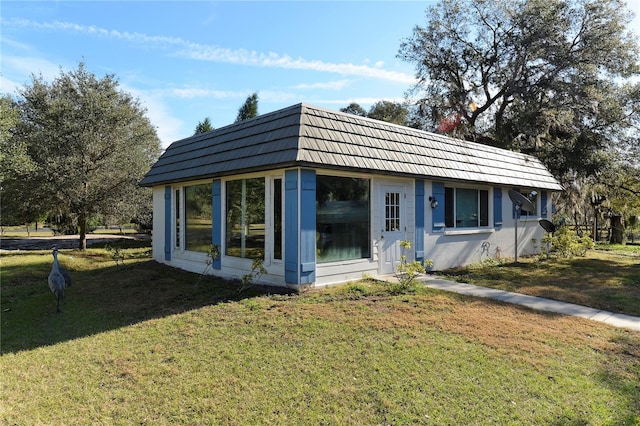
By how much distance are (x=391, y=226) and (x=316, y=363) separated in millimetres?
5016

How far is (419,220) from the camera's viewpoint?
895cm

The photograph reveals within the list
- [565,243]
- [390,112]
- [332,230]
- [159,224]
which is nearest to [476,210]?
[565,243]

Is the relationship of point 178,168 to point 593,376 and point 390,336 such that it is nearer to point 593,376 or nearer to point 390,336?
point 390,336

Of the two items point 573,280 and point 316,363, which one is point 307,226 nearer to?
point 316,363

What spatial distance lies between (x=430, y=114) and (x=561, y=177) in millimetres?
8079

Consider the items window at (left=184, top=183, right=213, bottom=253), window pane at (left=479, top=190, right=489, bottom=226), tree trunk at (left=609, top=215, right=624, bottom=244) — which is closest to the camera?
window at (left=184, top=183, right=213, bottom=253)

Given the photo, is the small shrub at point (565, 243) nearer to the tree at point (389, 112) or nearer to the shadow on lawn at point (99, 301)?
the shadow on lawn at point (99, 301)

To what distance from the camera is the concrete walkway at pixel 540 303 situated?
Answer: 5.48m

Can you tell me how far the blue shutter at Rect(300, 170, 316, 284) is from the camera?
6605 mm

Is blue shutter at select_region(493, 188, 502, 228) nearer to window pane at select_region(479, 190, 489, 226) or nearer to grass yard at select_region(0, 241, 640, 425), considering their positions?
window pane at select_region(479, 190, 489, 226)

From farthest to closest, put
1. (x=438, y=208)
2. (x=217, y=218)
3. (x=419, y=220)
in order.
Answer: (x=438, y=208), (x=419, y=220), (x=217, y=218)

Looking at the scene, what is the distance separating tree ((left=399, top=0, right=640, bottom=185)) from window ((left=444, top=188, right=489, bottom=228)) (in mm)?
7837

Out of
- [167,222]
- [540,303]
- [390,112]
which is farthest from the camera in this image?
[390,112]

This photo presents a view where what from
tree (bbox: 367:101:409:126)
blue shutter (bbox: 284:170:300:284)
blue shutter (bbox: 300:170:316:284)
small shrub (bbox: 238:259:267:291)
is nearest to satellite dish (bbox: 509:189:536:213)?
blue shutter (bbox: 300:170:316:284)
